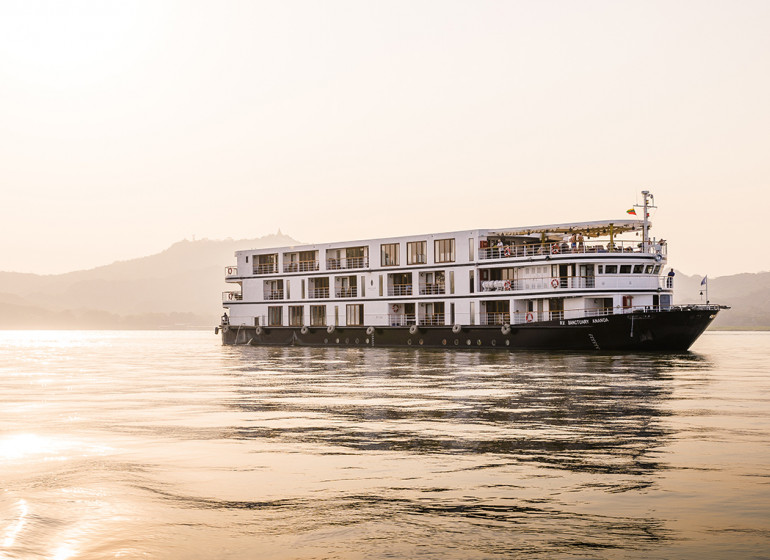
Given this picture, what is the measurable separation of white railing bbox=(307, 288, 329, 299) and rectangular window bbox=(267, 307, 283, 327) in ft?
12.7

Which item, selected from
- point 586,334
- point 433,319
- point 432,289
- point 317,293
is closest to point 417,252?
point 432,289

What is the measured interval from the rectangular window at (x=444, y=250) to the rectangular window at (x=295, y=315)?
53.3ft

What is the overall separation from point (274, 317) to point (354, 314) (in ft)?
34.2

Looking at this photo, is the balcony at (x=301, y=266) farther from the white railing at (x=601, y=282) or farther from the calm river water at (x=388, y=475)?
the calm river water at (x=388, y=475)

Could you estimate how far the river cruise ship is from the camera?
6019 cm

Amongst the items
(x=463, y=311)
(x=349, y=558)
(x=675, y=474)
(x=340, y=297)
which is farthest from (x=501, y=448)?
(x=340, y=297)

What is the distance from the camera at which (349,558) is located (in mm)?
9578

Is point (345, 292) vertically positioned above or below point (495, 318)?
above

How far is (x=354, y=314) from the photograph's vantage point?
76.4 meters

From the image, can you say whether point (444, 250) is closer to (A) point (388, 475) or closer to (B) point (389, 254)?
(B) point (389, 254)

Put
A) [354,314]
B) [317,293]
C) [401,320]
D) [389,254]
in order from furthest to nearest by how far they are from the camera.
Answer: [317,293] → [354,314] → [389,254] → [401,320]

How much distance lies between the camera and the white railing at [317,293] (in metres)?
79.3

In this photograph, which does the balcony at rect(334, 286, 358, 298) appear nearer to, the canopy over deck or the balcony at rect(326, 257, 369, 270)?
the balcony at rect(326, 257, 369, 270)

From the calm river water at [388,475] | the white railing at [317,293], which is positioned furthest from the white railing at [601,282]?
the calm river water at [388,475]
